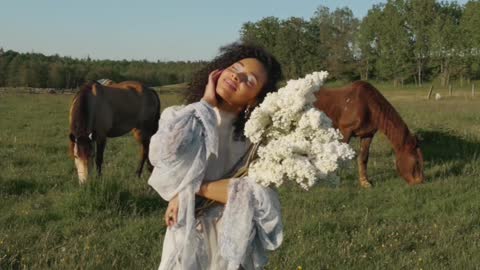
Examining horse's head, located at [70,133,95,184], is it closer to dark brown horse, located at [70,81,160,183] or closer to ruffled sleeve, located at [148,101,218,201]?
dark brown horse, located at [70,81,160,183]

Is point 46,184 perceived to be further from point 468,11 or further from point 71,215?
point 468,11

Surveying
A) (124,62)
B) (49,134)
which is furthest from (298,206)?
(124,62)

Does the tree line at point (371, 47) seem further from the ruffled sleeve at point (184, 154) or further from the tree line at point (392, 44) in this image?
the ruffled sleeve at point (184, 154)

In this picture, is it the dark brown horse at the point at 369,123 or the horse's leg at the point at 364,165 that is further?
the dark brown horse at the point at 369,123

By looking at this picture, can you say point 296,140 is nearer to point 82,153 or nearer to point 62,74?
point 82,153

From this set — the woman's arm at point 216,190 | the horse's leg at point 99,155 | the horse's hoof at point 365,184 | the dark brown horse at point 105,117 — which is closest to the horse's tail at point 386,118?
the horse's hoof at point 365,184

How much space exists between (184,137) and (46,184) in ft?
18.9

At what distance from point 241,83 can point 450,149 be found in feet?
30.8

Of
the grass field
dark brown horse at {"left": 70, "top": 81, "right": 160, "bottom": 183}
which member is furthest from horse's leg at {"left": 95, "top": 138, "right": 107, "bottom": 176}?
the grass field

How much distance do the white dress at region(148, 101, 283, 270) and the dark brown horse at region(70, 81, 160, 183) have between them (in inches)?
191

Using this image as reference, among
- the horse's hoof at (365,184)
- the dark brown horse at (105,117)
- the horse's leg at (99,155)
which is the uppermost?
the dark brown horse at (105,117)

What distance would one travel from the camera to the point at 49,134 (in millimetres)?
14586

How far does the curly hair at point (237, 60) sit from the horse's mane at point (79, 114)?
17.9ft

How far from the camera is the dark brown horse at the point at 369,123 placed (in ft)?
26.6
